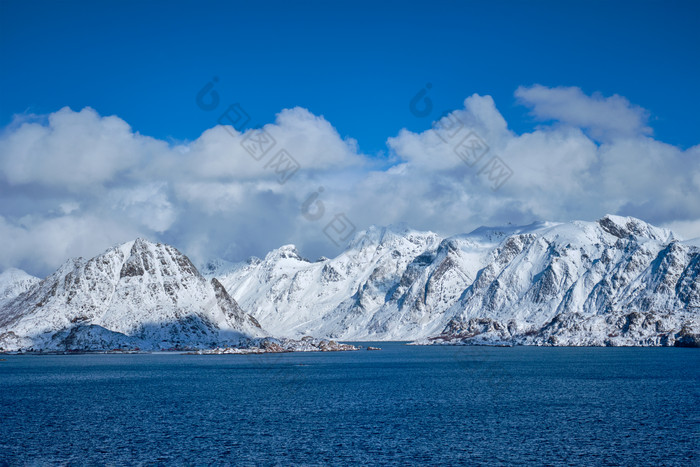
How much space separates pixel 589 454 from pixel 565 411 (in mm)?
29129

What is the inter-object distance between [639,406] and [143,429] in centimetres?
6548

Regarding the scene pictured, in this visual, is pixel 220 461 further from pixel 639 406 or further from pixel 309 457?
pixel 639 406

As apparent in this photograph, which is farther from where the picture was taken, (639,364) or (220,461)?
(639,364)

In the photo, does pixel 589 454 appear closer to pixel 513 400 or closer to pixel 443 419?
pixel 443 419

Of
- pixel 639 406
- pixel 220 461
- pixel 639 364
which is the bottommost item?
pixel 220 461

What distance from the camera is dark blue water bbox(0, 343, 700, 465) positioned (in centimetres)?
6375

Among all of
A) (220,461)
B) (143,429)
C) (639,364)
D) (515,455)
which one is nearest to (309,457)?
(220,461)

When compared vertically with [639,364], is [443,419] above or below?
below

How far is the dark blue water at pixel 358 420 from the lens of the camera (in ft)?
209

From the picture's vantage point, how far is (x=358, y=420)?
280 ft

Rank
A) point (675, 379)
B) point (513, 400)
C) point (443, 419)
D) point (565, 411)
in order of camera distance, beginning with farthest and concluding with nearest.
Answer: point (675, 379) < point (513, 400) < point (565, 411) < point (443, 419)

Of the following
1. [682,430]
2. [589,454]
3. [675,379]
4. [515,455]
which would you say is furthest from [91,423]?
[675,379]

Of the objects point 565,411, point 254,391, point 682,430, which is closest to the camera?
point 682,430

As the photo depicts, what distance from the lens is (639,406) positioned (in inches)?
3716
